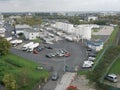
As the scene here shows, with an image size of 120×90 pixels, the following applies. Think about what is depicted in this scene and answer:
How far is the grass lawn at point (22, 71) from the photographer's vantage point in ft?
48.8

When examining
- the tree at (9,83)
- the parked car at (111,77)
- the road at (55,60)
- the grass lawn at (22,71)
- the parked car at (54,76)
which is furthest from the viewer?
the road at (55,60)

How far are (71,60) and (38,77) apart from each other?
193 inches

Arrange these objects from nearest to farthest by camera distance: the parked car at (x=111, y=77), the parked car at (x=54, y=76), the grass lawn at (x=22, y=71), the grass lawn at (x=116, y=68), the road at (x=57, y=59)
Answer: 1. the grass lawn at (x=22, y=71)
2. the parked car at (x=111, y=77)
3. the parked car at (x=54, y=76)
4. the grass lawn at (x=116, y=68)
5. the road at (x=57, y=59)

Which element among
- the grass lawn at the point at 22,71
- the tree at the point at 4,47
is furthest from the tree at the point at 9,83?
the tree at the point at 4,47

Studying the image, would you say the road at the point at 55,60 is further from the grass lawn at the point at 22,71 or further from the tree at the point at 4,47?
the tree at the point at 4,47

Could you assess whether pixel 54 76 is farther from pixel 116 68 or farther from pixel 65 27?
pixel 65 27

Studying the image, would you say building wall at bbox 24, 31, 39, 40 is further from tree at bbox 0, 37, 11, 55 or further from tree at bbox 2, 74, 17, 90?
tree at bbox 2, 74, 17, 90

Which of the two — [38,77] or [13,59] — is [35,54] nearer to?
[13,59]

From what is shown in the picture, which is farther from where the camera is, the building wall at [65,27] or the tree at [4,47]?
the building wall at [65,27]

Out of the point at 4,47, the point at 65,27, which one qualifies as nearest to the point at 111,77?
the point at 4,47

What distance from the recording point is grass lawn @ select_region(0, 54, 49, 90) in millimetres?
14868

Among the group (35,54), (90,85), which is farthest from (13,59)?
(90,85)

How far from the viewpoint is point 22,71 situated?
15664 millimetres

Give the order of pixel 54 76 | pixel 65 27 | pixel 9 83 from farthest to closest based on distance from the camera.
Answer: pixel 65 27 < pixel 54 76 < pixel 9 83
